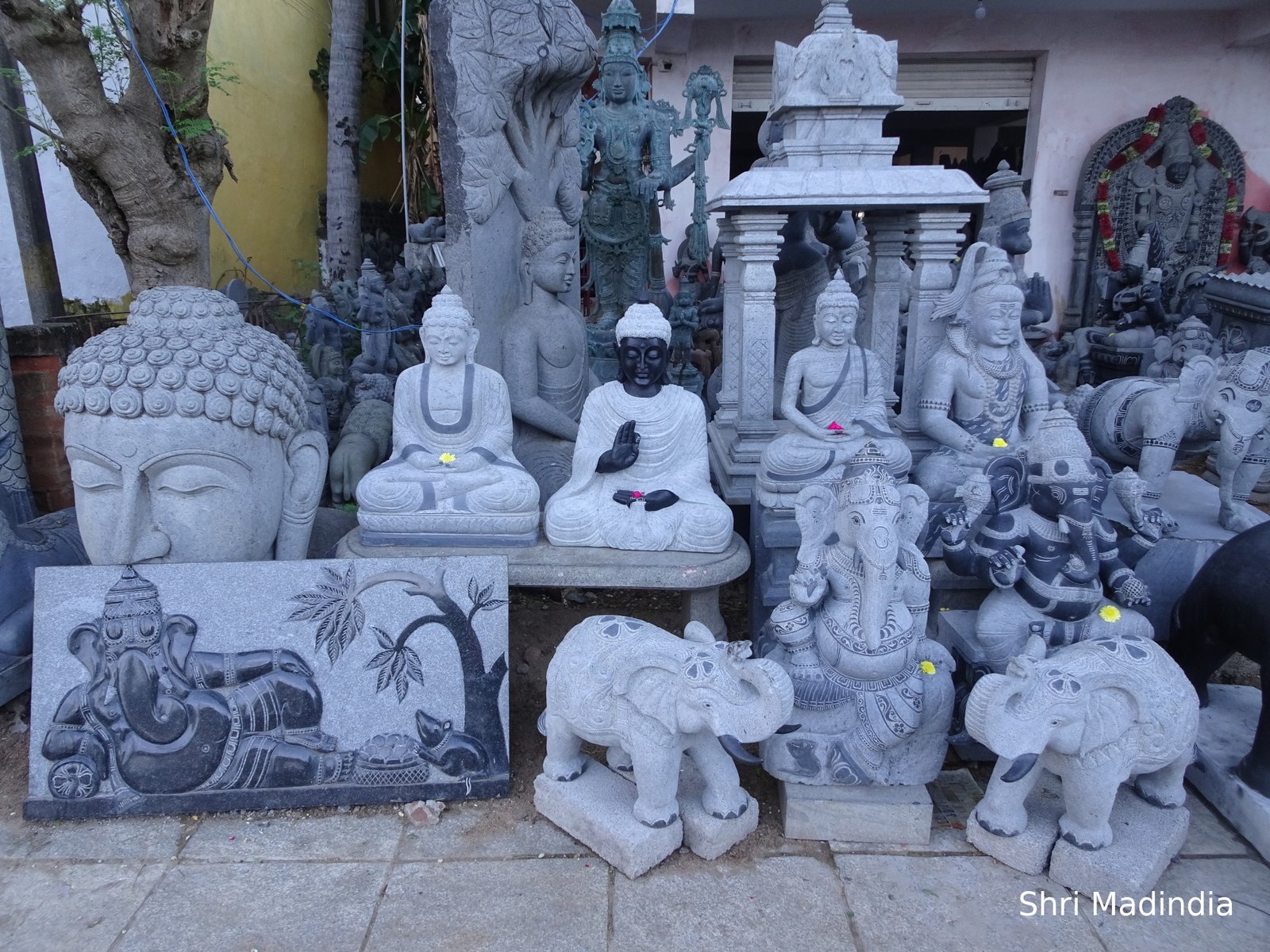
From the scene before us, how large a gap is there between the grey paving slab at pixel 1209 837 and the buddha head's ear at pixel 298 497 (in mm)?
3836

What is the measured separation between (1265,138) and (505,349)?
38.4ft

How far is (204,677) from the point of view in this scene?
3.36 m

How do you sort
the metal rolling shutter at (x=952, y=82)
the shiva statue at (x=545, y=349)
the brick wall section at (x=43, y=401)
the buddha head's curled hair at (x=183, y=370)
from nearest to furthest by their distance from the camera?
the buddha head's curled hair at (x=183, y=370) → the shiva statue at (x=545, y=349) → the brick wall section at (x=43, y=401) → the metal rolling shutter at (x=952, y=82)

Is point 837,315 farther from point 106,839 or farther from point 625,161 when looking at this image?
point 625,161

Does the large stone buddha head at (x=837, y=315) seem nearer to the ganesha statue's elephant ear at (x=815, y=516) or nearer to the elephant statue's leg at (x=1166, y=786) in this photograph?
the ganesha statue's elephant ear at (x=815, y=516)

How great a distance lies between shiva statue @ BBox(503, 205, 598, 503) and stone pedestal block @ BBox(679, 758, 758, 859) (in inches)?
86.6

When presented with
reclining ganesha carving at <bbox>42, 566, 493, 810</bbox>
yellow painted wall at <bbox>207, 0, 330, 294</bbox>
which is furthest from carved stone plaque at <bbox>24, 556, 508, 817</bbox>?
yellow painted wall at <bbox>207, 0, 330, 294</bbox>

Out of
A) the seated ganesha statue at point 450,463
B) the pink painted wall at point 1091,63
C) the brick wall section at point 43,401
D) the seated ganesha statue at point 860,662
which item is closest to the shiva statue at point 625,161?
the pink painted wall at point 1091,63

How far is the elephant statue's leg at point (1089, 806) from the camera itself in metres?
2.87

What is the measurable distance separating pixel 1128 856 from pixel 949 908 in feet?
2.15

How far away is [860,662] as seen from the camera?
10.2 ft

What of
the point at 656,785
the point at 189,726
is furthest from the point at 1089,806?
the point at 189,726

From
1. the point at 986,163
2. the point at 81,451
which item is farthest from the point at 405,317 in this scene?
the point at 986,163

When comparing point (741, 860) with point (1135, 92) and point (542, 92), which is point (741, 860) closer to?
point (542, 92)
